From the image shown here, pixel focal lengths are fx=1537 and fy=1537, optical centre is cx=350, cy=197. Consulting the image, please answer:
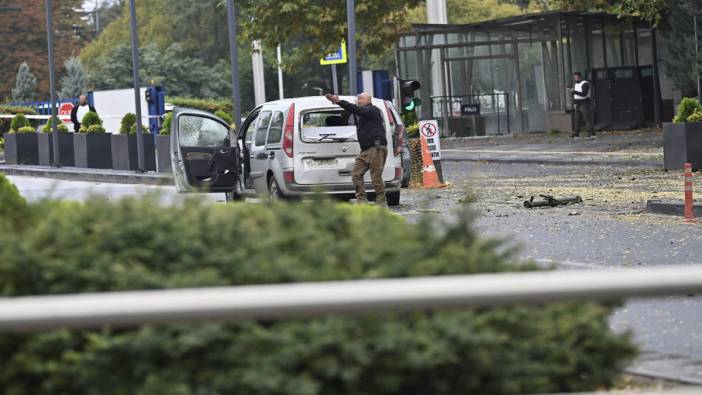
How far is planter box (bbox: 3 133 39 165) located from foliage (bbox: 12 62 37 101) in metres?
38.9

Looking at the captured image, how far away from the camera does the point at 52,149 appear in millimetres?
40625

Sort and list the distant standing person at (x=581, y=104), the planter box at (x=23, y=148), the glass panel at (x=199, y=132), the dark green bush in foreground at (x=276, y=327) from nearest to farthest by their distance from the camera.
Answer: the dark green bush in foreground at (x=276, y=327) → the glass panel at (x=199, y=132) → the distant standing person at (x=581, y=104) → the planter box at (x=23, y=148)

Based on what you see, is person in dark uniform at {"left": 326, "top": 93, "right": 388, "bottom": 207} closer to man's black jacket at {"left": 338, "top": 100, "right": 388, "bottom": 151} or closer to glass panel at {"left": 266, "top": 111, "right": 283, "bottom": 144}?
man's black jacket at {"left": 338, "top": 100, "right": 388, "bottom": 151}

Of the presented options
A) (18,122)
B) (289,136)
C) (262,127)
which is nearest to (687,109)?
(262,127)

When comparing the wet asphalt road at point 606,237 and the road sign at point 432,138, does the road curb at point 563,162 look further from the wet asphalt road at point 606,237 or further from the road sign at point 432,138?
the road sign at point 432,138

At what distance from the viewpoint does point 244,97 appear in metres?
91.2

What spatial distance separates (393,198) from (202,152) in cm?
281

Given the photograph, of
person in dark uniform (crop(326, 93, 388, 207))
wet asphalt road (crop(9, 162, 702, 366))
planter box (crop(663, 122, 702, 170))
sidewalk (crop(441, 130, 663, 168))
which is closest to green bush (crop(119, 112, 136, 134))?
sidewalk (crop(441, 130, 663, 168))

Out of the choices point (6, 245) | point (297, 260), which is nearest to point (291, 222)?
point (297, 260)

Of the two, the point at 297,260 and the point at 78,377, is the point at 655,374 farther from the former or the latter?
the point at 78,377

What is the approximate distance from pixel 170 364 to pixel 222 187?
17313 millimetres

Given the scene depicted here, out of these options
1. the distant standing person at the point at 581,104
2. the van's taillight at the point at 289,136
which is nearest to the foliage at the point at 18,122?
the distant standing person at the point at 581,104

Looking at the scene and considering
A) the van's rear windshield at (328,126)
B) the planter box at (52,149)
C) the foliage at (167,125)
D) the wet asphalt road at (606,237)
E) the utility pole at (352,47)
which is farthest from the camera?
the planter box at (52,149)

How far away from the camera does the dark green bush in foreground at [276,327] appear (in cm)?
405
